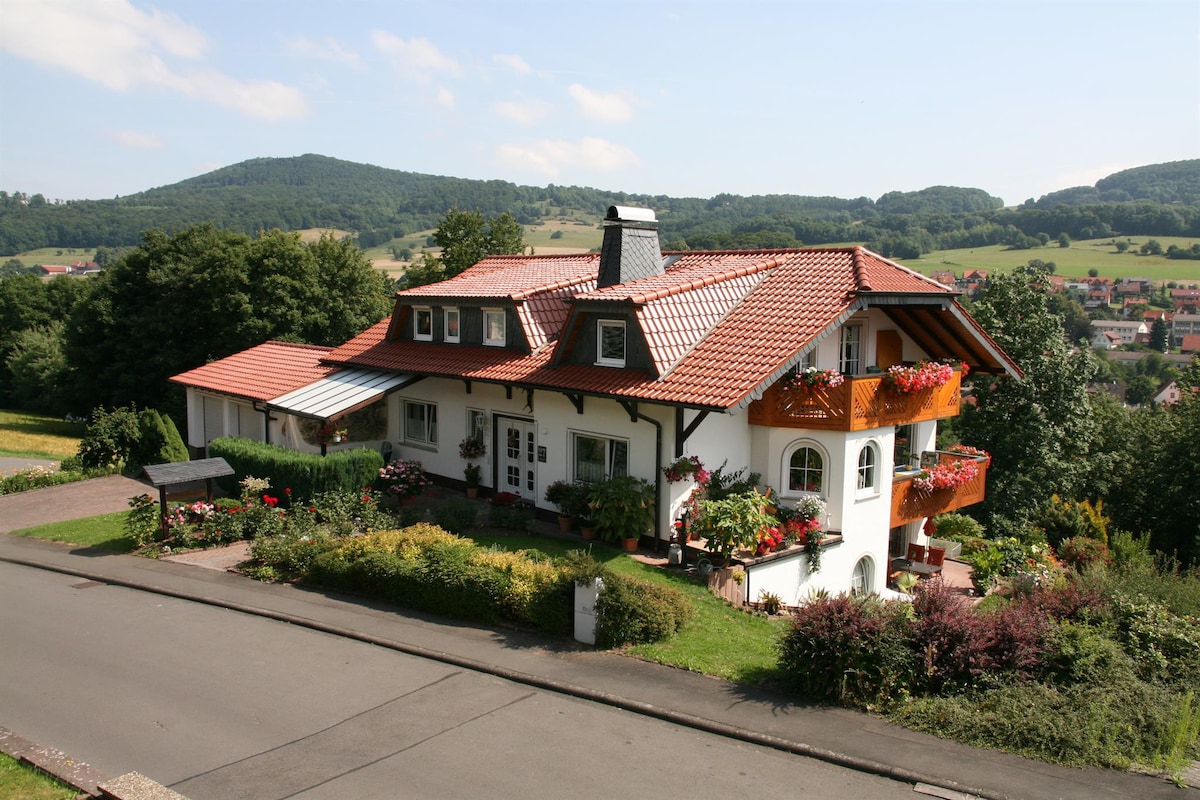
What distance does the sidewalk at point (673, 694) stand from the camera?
8.96m

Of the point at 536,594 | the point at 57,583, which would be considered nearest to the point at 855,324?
the point at 536,594

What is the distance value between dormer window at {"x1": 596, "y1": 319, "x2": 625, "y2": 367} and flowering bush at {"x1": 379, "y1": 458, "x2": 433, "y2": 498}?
5.55 m

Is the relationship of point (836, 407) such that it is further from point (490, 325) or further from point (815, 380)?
point (490, 325)

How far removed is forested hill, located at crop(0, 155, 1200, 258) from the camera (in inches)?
5133

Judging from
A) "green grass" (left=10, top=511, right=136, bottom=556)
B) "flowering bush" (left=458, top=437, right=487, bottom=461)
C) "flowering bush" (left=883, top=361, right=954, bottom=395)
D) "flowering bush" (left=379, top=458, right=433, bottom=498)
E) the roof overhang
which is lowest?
"green grass" (left=10, top=511, right=136, bottom=556)

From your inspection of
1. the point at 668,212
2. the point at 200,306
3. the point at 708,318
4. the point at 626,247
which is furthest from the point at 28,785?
the point at 668,212

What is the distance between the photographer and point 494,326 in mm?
22422

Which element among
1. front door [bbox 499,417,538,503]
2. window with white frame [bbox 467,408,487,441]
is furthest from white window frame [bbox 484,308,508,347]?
front door [bbox 499,417,538,503]

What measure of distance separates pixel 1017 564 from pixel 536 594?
12.9 m

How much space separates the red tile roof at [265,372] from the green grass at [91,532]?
4.62 metres

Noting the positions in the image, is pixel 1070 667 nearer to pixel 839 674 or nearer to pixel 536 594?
pixel 839 674

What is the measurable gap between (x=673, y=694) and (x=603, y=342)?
9.38 metres

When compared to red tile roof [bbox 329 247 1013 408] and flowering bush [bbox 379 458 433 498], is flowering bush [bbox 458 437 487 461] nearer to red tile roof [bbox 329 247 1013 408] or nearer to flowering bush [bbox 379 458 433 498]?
flowering bush [bbox 379 458 433 498]

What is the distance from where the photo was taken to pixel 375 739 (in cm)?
1019
